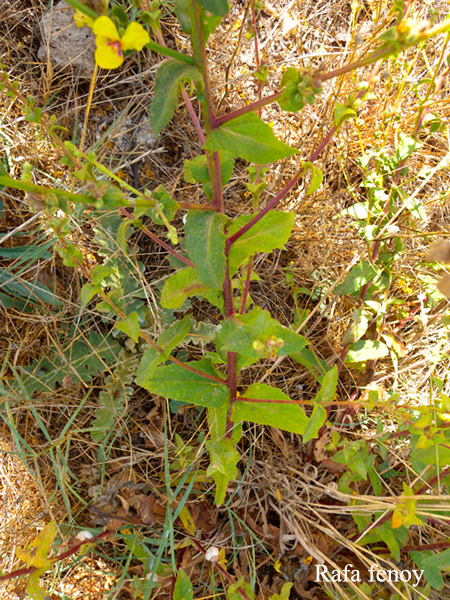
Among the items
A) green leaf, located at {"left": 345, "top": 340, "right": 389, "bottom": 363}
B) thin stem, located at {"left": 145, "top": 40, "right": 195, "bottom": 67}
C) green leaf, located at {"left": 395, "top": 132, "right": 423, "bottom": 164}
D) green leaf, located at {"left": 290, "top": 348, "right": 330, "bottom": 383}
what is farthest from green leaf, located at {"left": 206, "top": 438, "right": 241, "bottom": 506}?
green leaf, located at {"left": 395, "top": 132, "right": 423, "bottom": 164}

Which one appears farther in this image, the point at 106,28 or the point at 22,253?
the point at 22,253

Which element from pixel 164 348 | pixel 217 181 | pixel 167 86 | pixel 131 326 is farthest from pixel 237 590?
pixel 167 86

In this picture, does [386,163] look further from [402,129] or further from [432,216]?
[432,216]

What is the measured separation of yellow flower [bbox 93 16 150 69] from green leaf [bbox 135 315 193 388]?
817mm

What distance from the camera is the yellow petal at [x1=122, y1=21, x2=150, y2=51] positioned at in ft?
→ 2.79

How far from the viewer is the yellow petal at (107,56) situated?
2.86 feet

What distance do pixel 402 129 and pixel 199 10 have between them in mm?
1937

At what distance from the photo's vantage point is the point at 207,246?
3.98 ft

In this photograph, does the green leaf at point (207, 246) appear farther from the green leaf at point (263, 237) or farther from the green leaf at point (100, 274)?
the green leaf at point (100, 274)

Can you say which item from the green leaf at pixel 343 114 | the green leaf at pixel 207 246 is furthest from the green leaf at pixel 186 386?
the green leaf at pixel 343 114

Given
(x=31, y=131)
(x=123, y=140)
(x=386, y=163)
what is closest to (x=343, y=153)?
(x=386, y=163)

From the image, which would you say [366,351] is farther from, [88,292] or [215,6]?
[215,6]

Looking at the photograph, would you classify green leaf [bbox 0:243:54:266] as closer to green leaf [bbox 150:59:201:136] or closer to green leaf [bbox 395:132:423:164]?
green leaf [bbox 150:59:201:136]

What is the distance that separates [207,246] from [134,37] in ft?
1.68
